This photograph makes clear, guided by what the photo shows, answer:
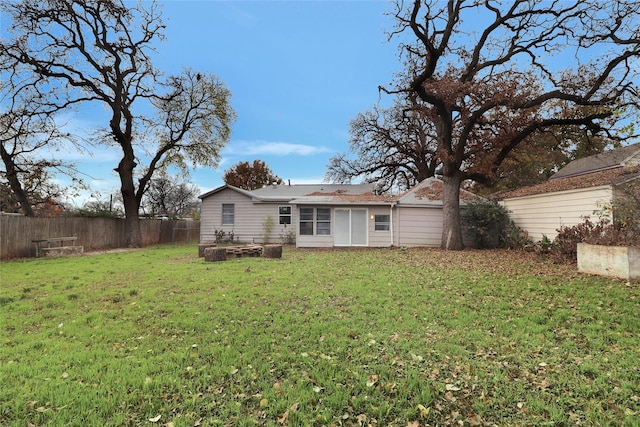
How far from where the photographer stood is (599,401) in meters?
2.84

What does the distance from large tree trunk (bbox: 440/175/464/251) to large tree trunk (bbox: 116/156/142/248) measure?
17.0 meters

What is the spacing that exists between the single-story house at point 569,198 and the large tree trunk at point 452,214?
3.12 m

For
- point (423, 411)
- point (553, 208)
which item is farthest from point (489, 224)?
point (423, 411)

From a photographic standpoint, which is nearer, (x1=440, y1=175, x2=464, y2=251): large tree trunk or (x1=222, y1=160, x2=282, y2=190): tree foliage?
(x1=440, y1=175, x2=464, y2=251): large tree trunk

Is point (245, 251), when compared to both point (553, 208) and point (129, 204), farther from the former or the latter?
point (553, 208)

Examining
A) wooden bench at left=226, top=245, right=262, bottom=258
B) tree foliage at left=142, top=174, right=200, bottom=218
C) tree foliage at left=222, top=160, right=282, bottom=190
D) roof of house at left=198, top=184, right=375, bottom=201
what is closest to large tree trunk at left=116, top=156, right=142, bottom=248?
roof of house at left=198, top=184, right=375, bottom=201

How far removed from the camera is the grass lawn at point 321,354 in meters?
2.71

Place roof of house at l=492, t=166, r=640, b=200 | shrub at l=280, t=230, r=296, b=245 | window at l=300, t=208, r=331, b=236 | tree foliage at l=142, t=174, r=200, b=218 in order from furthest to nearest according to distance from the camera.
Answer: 1. tree foliage at l=142, t=174, r=200, b=218
2. shrub at l=280, t=230, r=296, b=245
3. window at l=300, t=208, r=331, b=236
4. roof of house at l=492, t=166, r=640, b=200

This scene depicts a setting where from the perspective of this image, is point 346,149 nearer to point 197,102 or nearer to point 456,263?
point 197,102

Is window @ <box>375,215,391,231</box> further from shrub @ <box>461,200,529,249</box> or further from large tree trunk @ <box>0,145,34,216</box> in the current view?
large tree trunk @ <box>0,145,34,216</box>

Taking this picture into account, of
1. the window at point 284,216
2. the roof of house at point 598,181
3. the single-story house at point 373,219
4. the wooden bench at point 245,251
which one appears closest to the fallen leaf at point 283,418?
the wooden bench at point 245,251

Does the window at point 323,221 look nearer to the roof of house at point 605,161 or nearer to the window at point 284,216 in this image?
the window at point 284,216

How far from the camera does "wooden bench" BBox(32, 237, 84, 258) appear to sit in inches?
513

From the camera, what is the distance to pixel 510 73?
532 inches
